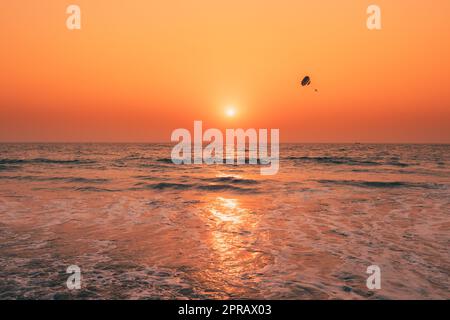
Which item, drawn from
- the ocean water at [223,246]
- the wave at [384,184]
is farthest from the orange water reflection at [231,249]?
the wave at [384,184]

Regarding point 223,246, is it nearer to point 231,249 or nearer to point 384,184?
point 231,249

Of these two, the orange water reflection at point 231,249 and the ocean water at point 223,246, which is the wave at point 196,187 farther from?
the orange water reflection at point 231,249

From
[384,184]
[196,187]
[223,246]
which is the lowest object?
[384,184]

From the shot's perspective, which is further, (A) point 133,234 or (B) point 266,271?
(A) point 133,234

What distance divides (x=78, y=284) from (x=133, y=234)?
156 inches

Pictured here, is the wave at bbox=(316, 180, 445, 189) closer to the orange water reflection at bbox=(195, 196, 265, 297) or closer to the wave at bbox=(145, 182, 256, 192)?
the wave at bbox=(145, 182, 256, 192)

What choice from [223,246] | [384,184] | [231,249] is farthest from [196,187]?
[231,249]

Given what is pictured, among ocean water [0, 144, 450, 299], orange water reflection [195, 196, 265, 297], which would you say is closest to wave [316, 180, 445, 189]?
ocean water [0, 144, 450, 299]

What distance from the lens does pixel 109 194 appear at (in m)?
19.7

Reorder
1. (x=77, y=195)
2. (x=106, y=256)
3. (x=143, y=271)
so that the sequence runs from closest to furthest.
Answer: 1. (x=143, y=271)
2. (x=106, y=256)
3. (x=77, y=195)

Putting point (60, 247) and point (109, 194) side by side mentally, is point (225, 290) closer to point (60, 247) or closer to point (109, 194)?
point (60, 247)

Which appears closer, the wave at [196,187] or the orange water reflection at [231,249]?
the orange water reflection at [231,249]

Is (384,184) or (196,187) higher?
(196,187)
